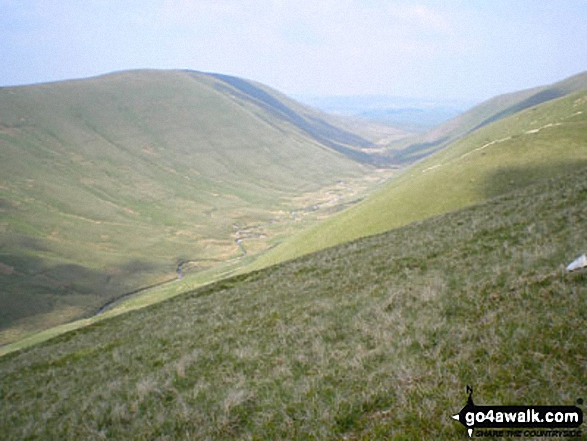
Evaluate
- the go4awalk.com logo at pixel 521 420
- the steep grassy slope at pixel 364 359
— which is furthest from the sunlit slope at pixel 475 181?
the go4awalk.com logo at pixel 521 420

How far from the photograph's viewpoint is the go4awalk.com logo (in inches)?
218

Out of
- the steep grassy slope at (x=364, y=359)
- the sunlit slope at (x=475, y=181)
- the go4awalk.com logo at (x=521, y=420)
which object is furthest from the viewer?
the sunlit slope at (x=475, y=181)

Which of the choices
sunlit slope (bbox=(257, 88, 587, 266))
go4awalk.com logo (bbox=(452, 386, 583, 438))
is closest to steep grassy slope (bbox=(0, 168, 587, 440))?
go4awalk.com logo (bbox=(452, 386, 583, 438))

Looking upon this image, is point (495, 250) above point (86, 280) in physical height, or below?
above

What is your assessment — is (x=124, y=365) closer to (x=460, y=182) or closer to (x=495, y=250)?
(x=495, y=250)

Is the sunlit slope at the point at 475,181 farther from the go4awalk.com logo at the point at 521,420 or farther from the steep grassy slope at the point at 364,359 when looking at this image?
the go4awalk.com logo at the point at 521,420

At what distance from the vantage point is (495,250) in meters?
18.1

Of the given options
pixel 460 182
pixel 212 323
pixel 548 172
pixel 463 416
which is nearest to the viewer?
pixel 463 416

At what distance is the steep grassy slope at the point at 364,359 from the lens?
23.9 ft

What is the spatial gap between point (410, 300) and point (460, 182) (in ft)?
163

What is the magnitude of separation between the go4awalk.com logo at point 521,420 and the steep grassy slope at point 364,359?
0.25 m

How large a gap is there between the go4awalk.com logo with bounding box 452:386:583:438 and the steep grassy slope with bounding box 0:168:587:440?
0.25 meters

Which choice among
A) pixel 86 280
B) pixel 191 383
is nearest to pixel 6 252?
pixel 86 280

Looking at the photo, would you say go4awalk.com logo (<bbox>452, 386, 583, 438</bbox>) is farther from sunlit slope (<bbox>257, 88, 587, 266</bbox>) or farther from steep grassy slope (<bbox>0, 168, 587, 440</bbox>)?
sunlit slope (<bbox>257, 88, 587, 266</bbox>)
